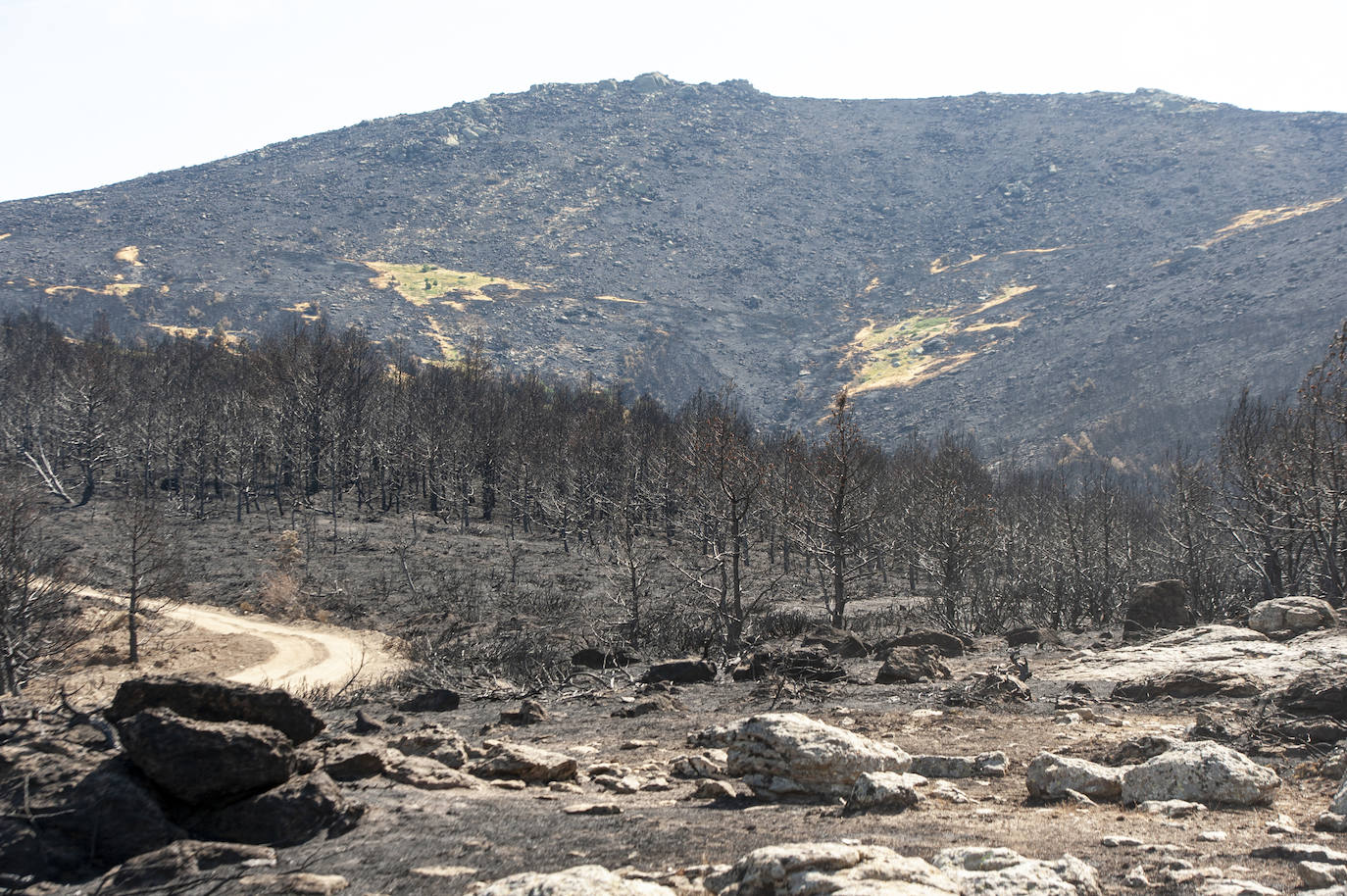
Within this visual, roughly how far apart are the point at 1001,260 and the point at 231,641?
167773mm

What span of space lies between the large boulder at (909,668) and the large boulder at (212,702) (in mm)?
10649

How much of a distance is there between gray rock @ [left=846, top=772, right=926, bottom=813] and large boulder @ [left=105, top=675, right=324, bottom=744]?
5.19 m

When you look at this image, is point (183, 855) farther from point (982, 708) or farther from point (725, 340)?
point (725, 340)

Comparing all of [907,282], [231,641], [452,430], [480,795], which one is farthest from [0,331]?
[907,282]

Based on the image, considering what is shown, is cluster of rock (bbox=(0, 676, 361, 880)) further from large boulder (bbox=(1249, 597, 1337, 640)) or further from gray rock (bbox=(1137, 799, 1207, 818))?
large boulder (bbox=(1249, 597, 1337, 640))

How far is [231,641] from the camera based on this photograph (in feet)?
104

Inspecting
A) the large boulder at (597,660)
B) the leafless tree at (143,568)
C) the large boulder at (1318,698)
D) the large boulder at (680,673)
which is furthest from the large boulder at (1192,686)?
the leafless tree at (143,568)

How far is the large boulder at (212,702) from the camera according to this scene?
8016 mm

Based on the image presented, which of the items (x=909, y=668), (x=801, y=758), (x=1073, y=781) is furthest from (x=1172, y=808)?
(x=909, y=668)

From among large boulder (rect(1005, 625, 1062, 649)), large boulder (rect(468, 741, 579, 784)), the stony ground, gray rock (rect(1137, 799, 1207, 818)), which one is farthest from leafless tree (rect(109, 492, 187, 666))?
gray rock (rect(1137, 799, 1207, 818))

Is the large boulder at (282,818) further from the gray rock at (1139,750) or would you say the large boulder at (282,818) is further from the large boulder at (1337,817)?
A: the large boulder at (1337,817)

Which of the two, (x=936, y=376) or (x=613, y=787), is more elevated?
(x=936, y=376)

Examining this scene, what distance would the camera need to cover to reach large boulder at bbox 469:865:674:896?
541cm

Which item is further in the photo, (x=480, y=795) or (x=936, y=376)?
(x=936, y=376)
